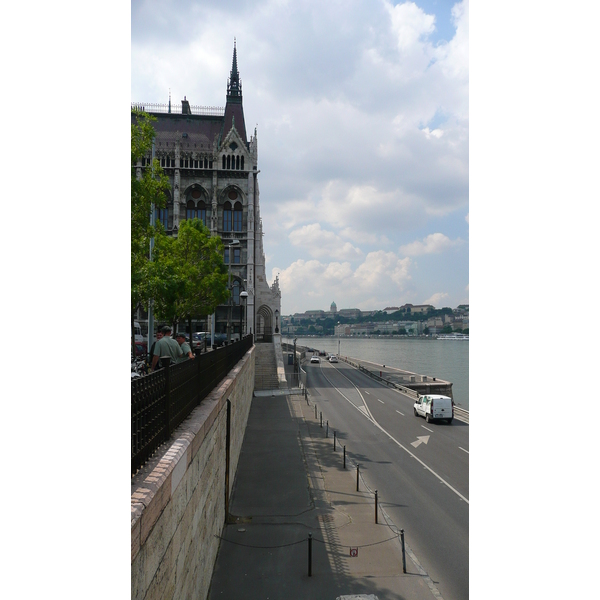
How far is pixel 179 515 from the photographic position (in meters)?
5.45

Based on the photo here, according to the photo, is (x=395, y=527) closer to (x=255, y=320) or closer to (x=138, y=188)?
(x=138, y=188)

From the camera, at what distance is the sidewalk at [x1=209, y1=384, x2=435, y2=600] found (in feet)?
28.5

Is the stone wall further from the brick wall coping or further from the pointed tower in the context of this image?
the pointed tower

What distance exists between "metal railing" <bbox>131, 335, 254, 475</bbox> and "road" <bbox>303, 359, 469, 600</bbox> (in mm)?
6517

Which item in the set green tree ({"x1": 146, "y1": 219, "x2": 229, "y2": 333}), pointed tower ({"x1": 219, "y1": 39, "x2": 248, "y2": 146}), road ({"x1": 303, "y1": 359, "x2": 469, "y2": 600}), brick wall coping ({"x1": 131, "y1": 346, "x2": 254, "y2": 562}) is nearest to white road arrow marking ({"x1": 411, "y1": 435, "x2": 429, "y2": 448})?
road ({"x1": 303, "y1": 359, "x2": 469, "y2": 600})

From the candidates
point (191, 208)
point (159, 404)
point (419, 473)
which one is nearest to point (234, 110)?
point (191, 208)

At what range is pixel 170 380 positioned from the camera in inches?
234

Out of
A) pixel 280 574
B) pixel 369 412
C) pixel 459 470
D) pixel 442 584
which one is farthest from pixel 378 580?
pixel 369 412

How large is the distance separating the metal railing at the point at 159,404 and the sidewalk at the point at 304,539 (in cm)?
395

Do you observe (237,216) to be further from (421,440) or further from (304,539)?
(304,539)

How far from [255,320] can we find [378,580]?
47890mm

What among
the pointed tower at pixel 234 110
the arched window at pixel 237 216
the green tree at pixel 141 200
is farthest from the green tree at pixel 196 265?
the pointed tower at pixel 234 110

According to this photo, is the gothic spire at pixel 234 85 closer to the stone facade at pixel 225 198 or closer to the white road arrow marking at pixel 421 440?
the stone facade at pixel 225 198

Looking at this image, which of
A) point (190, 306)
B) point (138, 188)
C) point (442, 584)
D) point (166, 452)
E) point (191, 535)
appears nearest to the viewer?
point (166, 452)
